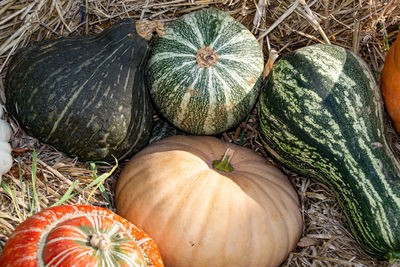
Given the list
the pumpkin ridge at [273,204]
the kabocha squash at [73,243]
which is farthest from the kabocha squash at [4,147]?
the pumpkin ridge at [273,204]

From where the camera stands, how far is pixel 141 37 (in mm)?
→ 2857

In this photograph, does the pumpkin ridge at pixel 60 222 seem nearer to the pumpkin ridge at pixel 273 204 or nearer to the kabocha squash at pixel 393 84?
the pumpkin ridge at pixel 273 204

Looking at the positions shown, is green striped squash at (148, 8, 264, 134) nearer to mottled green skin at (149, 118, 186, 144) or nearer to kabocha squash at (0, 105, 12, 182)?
mottled green skin at (149, 118, 186, 144)

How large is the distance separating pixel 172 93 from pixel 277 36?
1.01m

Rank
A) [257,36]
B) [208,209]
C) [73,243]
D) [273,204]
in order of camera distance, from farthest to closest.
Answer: [257,36], [273,204], [208,209], [73,243]

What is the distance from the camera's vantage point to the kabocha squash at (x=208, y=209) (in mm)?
2504

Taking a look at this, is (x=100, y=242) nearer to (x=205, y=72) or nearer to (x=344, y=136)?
(x=205, y=72)

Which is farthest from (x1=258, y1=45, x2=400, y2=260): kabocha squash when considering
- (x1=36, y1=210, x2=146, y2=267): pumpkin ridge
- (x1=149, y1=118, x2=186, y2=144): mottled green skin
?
(x1=36, y1=210, x2=146, y2=267): pumpkin ridge

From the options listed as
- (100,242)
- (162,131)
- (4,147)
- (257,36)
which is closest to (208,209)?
(100,242)

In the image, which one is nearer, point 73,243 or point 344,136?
point 73,243

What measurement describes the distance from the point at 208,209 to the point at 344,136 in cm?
90

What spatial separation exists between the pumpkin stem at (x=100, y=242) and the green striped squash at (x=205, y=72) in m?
1.08

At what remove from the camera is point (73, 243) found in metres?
1.93

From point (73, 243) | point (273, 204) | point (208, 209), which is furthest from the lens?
point (273, 204)
